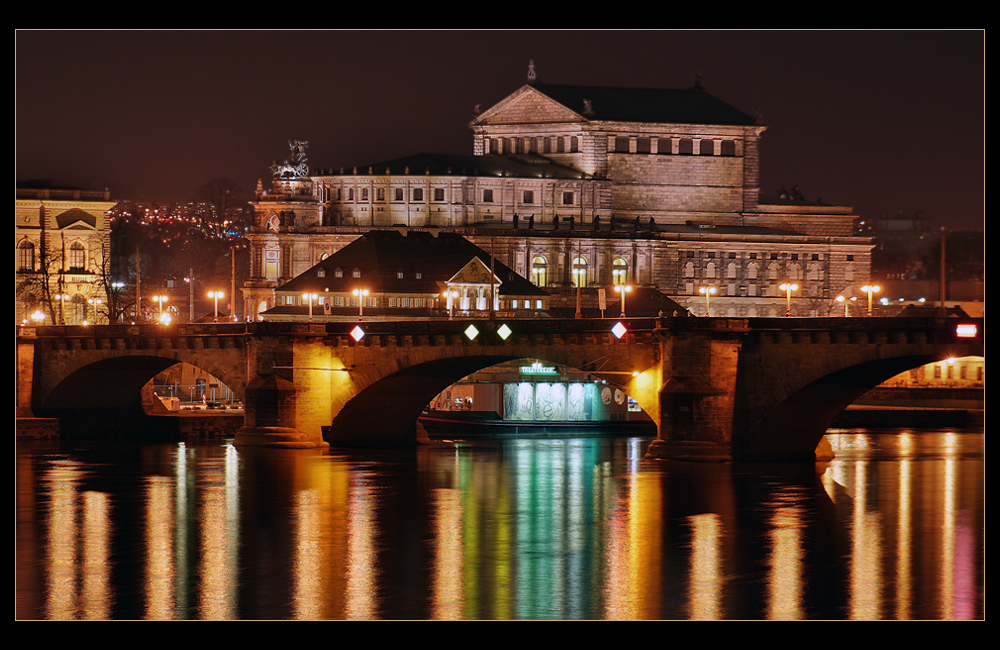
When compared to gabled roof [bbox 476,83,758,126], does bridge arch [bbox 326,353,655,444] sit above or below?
below

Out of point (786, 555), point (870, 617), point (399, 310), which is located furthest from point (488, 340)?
point (399, 310)

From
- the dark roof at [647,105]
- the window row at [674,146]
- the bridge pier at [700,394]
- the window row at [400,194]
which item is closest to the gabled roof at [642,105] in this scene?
the dark roof at [647,105]

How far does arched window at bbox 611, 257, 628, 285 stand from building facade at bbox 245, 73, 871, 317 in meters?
0.19

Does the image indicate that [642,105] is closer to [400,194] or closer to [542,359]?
[400,194]

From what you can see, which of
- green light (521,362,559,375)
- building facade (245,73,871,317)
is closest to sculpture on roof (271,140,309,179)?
building facade (245,73,871,317)

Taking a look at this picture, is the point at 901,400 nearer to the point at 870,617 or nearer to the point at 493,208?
the point at 493,208

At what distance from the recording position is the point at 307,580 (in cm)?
5322

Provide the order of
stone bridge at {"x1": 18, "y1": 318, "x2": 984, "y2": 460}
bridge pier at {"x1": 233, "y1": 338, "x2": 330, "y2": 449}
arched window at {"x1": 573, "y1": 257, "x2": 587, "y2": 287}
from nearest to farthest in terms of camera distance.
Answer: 1. stone bridge at {"x1": 18, "y1": 318, "x2": 984, "y2": 460}
2. bridge pier at {"x1": 233, "y1": 338, "x2": 330, "y2": 449}
3. arched window at {"x1": 573, "y1": 257, "x2": 587, "y2": 287}

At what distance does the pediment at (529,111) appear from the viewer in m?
187

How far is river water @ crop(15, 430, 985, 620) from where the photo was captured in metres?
50.1

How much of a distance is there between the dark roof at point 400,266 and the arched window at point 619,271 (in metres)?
18.2

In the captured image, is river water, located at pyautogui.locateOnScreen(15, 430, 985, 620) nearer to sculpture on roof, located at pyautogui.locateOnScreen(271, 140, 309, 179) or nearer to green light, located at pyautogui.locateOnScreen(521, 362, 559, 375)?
green light, located at pyautogui.locateOnScreen(521, 362, 559, 375)

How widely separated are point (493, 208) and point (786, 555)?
124 metres

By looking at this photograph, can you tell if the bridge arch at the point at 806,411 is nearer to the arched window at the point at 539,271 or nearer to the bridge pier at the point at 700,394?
the bridge pier at the point at 700,394
